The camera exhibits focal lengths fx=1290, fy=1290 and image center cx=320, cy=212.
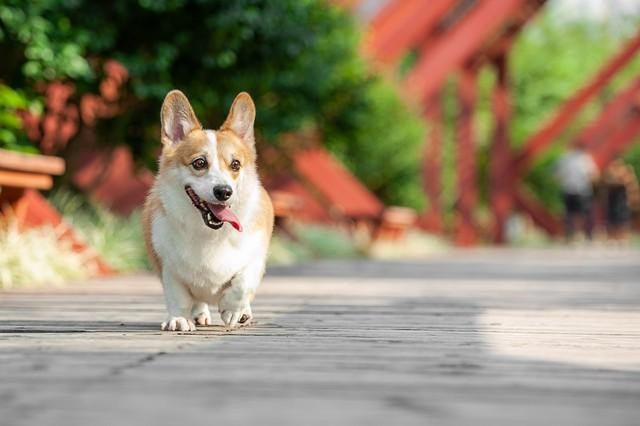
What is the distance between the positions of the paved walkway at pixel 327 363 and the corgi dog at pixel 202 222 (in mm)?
154

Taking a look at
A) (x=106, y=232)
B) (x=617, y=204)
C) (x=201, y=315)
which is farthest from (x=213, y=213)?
(x=617, y=204)

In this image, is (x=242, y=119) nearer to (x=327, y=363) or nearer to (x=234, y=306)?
(x=234, y=306)

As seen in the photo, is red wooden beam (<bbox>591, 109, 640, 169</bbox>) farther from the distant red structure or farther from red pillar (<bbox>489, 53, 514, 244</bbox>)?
red pillar (<bbox>489, 53, 514, 244</bbox>)

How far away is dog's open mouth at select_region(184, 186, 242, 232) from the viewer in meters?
4.85

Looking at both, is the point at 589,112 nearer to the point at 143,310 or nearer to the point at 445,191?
the point at 445,191

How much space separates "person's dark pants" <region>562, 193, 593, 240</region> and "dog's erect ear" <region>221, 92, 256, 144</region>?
18.3 metres

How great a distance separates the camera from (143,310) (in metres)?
6.36

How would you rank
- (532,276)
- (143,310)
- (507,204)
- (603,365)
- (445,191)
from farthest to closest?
(445,191) < (507,204) < (532,276) < (143,310) < (603,365)

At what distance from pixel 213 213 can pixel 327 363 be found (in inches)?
46.4

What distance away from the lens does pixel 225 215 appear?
4.88m

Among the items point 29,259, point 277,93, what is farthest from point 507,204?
point 29,259

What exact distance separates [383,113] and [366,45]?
1559mm

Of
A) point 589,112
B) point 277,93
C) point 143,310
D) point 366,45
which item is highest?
point 589,112

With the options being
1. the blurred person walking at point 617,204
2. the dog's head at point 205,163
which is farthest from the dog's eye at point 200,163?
the blurred person walking at point 617,204
